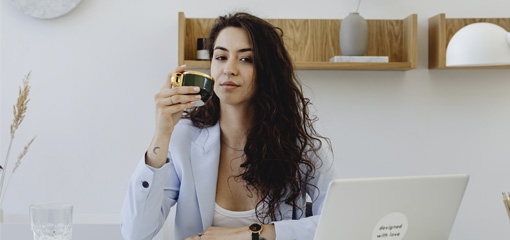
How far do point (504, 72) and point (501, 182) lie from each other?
53 centimetres

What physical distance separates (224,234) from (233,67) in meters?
0.48

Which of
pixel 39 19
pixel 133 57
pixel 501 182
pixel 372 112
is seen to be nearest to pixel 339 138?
pixel 372 112

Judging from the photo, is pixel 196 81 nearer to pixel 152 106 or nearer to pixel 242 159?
pixel 242 159

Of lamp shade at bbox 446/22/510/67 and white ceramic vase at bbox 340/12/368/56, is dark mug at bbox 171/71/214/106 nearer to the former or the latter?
lamp shade at bbox 446/22/510/67

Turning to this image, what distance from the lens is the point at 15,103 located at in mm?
2871

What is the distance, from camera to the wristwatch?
63.1 inches

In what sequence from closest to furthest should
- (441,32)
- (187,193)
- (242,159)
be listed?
(187,193) < (242,159) < (441,32)

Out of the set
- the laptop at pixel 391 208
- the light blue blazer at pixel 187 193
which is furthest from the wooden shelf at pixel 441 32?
the laptop at pixel 391 208

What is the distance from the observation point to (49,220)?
1.22 metres

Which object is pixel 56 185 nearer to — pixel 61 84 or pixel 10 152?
pixel 10 152

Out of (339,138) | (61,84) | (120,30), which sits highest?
(120,30)

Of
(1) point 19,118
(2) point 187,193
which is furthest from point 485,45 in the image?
(1) point 19,118

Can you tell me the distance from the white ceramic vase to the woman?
0.83 m

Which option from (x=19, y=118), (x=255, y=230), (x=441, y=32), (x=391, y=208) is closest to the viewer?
(x=391, y=208)
